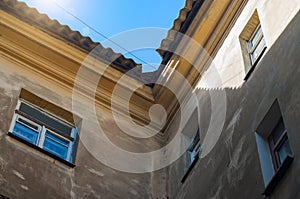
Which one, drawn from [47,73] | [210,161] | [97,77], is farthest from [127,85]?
[210,161]

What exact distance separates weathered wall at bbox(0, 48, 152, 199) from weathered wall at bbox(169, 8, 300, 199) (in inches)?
39.7

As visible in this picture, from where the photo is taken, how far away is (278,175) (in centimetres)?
649

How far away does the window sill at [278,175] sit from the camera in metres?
6.42

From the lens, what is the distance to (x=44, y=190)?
→ 8172mm

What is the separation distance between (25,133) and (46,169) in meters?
0.81

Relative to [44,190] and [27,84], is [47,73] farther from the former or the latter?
[44,190]

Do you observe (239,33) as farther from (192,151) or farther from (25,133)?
(25,133)

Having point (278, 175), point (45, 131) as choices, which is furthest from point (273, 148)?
point (45, 131)

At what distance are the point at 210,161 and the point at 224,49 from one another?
204 centimetres

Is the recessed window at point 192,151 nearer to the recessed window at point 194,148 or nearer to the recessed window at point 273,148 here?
the recessed window at point 194,148

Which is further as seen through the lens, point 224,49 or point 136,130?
point 136,130

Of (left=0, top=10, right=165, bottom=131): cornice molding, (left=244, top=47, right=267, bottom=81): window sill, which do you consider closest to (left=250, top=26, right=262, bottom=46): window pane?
(left=244, top=47, right=267, bottom=81): window sill

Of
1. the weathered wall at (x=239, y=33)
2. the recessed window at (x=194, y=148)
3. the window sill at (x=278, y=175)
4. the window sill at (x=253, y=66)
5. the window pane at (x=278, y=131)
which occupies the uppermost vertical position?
the weathered wall at (x=239, y=33)

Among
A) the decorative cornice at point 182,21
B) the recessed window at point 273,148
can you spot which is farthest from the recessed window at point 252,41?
the recessed window at point 273,148
